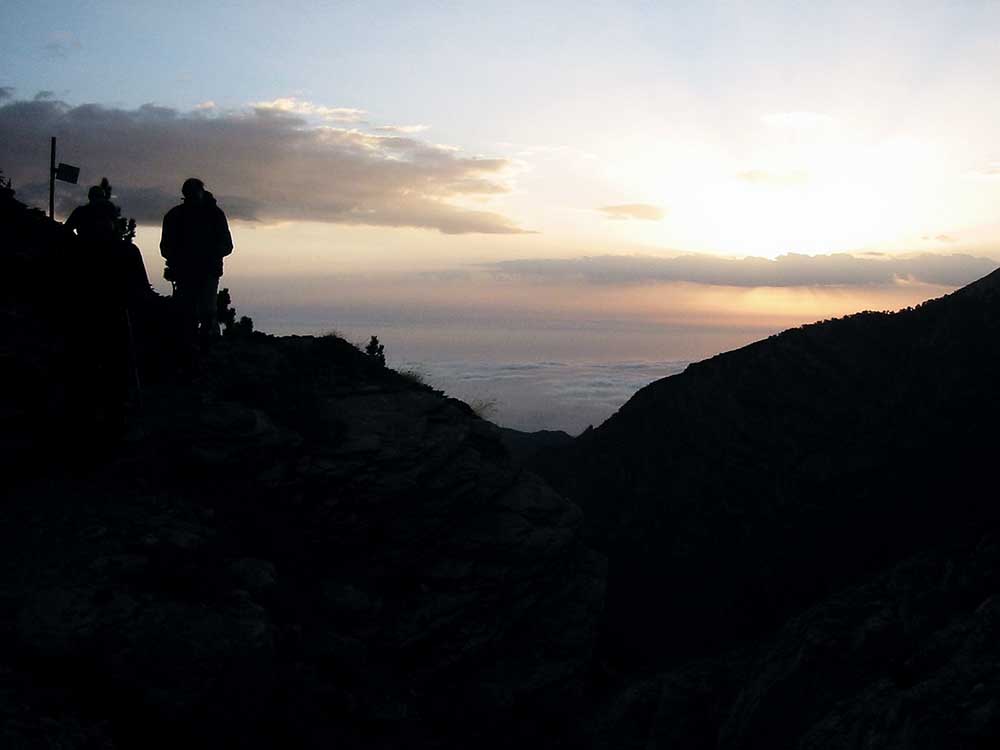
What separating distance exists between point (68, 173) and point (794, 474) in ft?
55.1

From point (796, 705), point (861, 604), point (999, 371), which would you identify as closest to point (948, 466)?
point (999, 371)

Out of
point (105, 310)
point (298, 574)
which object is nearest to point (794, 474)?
point (298, 574)

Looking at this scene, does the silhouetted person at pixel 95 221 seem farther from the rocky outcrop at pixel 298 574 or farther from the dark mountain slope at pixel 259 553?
the rocky outcrop at pixel 298 574

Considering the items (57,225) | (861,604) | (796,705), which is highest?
(57,225)

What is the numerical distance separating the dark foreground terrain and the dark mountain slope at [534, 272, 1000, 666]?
0.07m

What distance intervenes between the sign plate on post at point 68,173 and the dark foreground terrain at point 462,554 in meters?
1.28

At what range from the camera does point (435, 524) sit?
598 inches

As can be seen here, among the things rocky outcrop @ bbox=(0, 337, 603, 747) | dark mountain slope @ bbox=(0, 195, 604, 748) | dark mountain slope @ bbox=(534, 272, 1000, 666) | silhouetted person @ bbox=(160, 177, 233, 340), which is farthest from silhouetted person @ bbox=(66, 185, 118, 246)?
dark mountain slope @ bbox=(534, 272, 1000, 666)

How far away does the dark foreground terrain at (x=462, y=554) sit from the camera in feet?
32.4

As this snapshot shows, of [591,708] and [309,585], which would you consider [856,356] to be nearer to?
[591,708]

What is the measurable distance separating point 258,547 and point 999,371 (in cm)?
1513

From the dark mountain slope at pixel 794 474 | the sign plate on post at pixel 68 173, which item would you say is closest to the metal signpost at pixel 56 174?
the sign plate on post at pixel 68 173

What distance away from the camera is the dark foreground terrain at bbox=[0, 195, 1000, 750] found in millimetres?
9867

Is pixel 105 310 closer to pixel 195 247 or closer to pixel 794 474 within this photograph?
pixel 195 247
